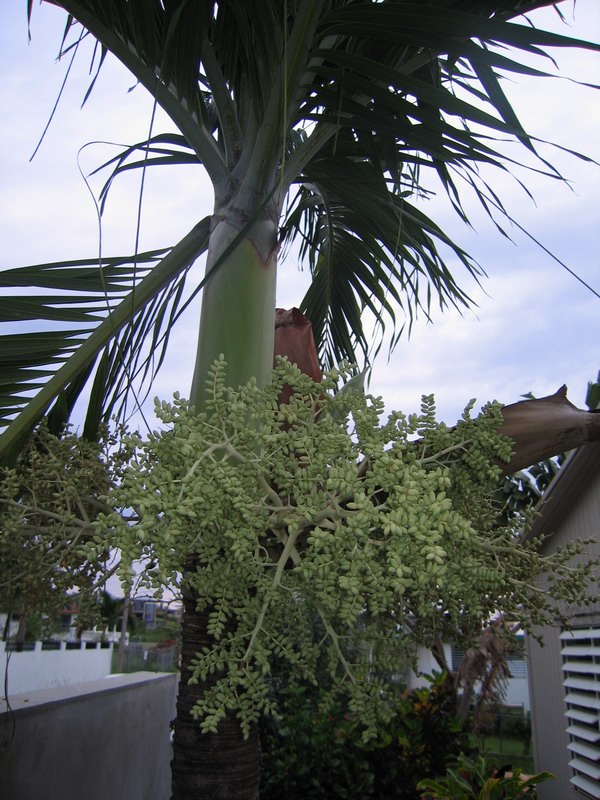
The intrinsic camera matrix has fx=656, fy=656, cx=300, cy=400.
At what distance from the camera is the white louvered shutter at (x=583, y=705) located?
4.88 meters

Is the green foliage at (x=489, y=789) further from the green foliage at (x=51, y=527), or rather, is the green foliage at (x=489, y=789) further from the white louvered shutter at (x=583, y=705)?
the green foliage at (x=51, y=527)

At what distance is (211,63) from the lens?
174cm

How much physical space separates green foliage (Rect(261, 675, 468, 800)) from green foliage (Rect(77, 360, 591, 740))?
2893 millimetres

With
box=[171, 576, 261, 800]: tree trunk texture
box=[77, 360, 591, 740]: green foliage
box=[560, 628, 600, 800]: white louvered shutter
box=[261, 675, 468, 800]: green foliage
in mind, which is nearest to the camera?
box=[77, 360, 591, 740]: green foliage

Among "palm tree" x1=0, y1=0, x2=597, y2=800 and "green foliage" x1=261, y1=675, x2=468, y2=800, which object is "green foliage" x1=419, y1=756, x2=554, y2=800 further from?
"palm tree" x1=0, y1=0, x2=597, y2=800

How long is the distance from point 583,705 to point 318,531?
5153 millimetres

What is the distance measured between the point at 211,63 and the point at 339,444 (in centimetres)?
117

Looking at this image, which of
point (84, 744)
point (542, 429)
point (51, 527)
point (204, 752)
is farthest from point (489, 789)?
point (51, 527)

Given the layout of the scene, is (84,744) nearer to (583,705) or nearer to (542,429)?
(542,429)

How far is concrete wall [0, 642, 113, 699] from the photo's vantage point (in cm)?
386

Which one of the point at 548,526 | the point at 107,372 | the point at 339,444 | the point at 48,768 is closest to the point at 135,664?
the point at 548,526

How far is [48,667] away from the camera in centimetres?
494

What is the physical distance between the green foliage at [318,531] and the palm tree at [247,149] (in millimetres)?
223

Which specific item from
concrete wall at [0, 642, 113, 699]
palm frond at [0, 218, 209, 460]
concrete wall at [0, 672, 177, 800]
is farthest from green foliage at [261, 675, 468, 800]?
palm frond at [0, 218, 209, 460]
